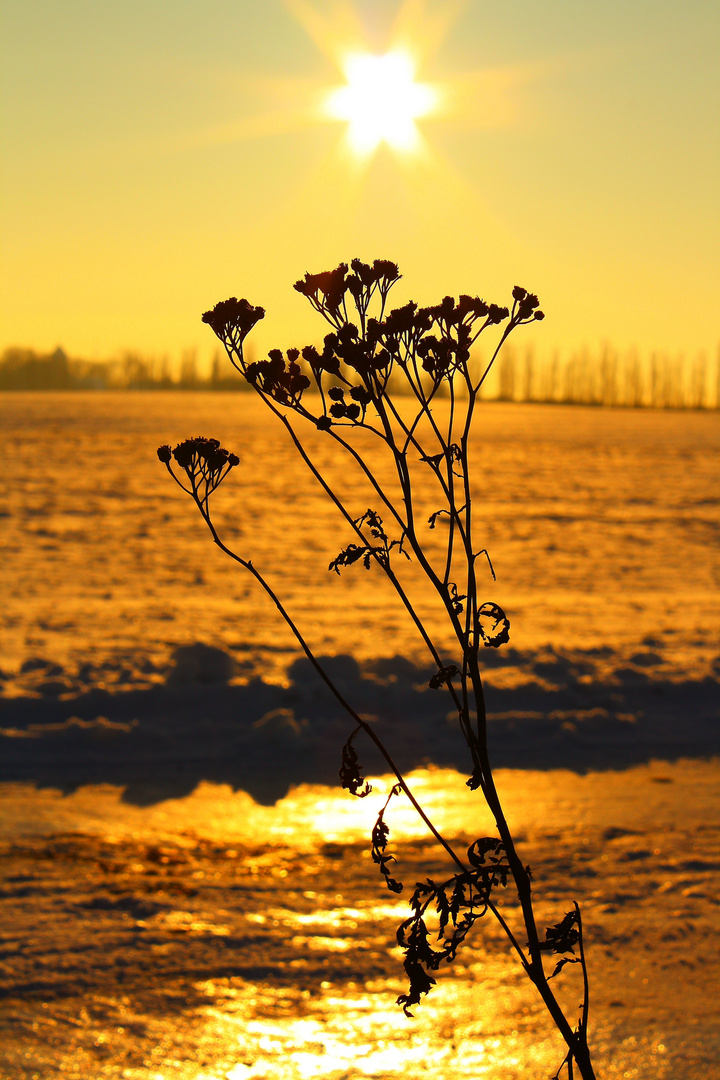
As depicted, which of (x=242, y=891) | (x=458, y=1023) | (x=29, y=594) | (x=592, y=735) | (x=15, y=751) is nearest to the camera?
(x=458, y=1023)

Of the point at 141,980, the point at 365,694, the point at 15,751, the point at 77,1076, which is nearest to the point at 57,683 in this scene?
the point at 15,751

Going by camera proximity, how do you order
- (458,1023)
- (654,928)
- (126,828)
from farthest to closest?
(126,828), (654,928), (458,1023)

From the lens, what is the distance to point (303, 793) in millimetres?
5703

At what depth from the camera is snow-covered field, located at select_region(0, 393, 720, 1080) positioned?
3352 millimetres

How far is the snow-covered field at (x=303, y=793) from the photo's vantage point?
11.0 feet

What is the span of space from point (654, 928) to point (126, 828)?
2592 mm

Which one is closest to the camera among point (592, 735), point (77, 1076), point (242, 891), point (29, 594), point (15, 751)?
point (77, 1076)

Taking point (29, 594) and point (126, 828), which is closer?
point (126, 828)

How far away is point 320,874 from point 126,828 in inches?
44.7

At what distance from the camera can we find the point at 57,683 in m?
7.01

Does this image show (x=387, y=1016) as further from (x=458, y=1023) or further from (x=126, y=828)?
(x=126, y=828)

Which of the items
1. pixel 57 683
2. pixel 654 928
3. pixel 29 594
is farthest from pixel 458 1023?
pixel 29 594

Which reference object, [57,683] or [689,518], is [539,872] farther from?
[689,518]

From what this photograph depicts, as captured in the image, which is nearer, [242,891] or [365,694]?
[242,891]
